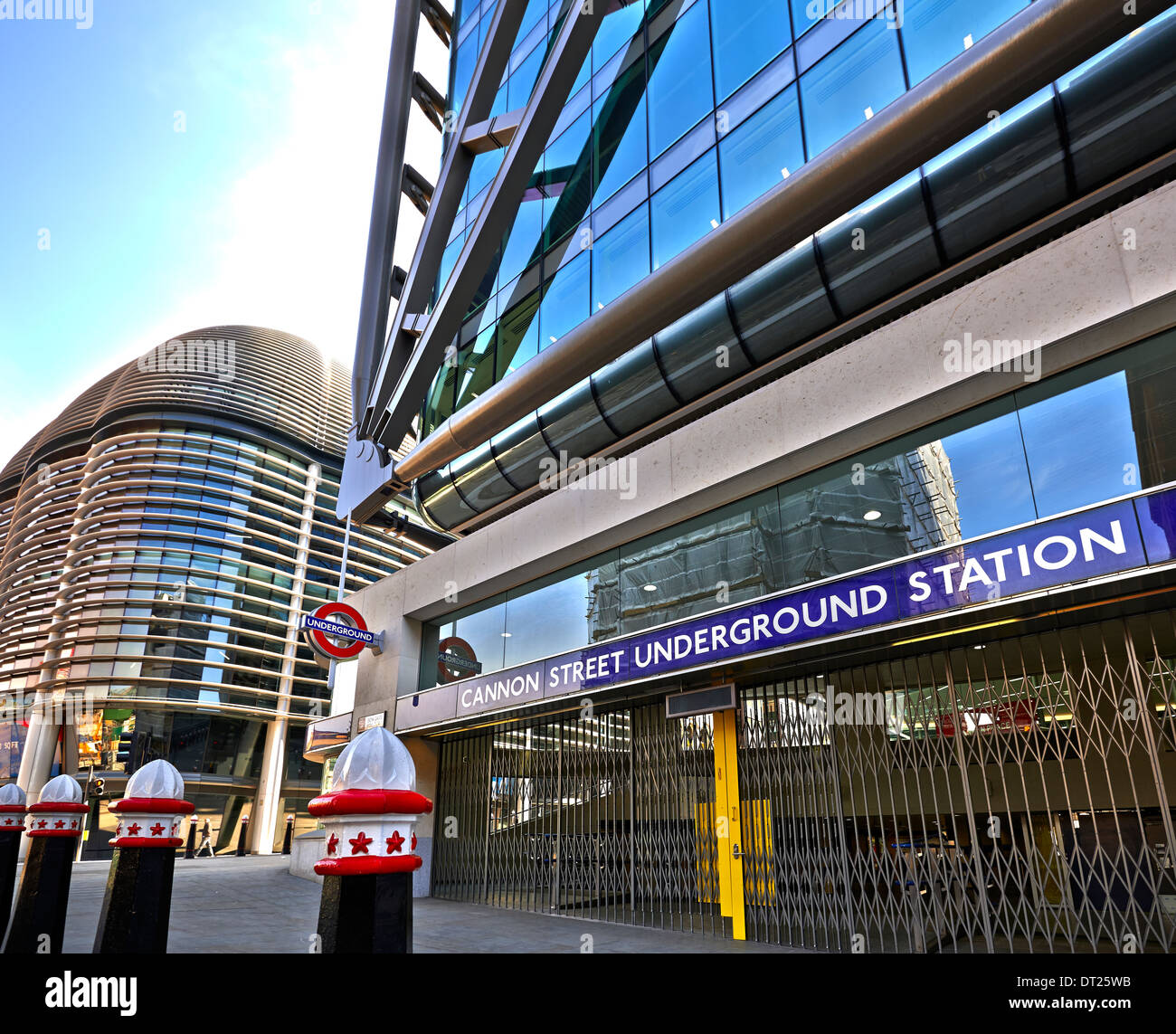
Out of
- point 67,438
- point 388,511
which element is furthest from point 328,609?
point 67,438

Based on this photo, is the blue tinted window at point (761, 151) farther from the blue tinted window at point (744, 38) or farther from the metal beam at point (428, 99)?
the metal beam at point (428, 99)

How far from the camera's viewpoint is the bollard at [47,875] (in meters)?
5.74

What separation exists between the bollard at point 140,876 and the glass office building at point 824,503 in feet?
22.5

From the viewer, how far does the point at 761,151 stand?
457 inches

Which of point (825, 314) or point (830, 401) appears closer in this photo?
point (830, 401)

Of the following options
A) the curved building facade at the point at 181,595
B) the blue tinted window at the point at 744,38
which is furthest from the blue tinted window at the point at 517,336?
the curved building facade at the point at 181,595

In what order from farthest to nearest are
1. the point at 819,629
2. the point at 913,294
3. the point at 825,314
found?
the point at 825,314, the point at 913,294, the point at 819,629

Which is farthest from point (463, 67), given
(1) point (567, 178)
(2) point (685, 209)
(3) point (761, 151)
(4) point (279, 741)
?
(4) point (279, 741)

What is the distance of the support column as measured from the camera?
185ft
